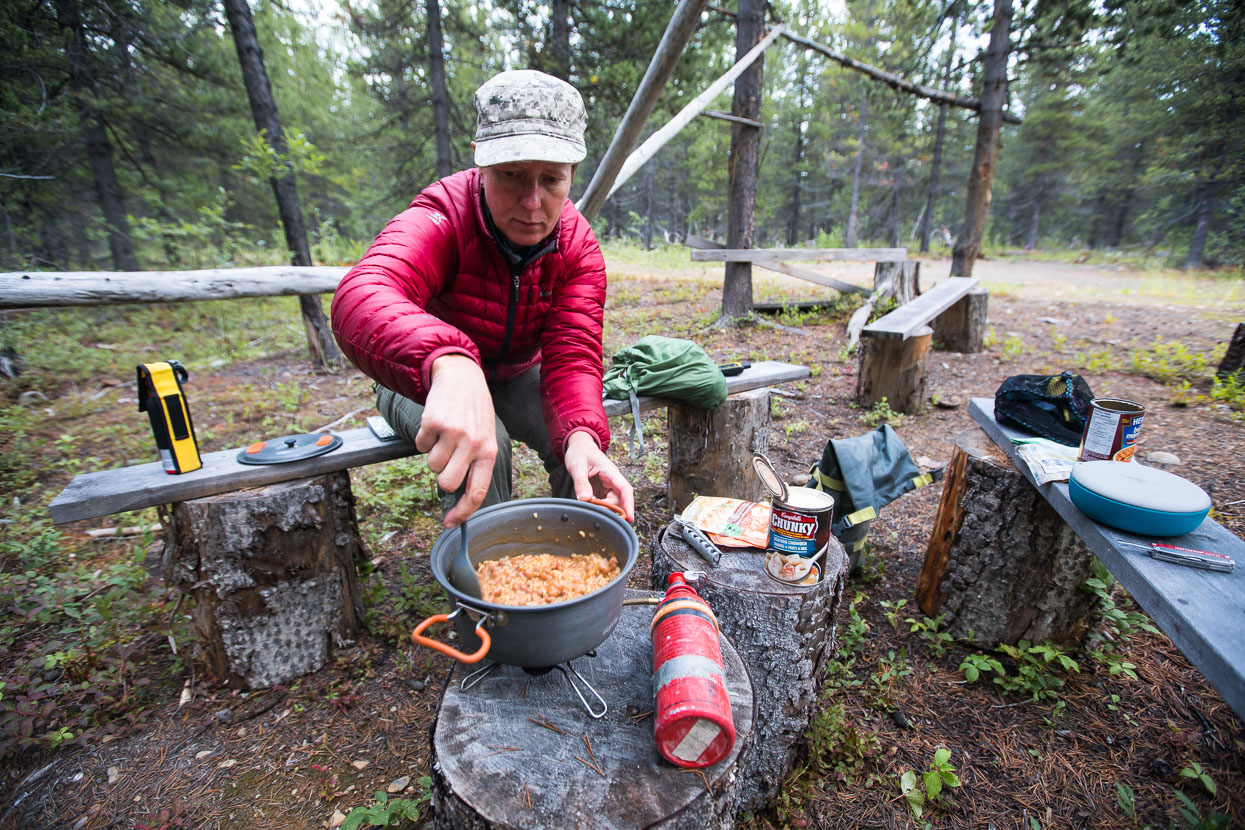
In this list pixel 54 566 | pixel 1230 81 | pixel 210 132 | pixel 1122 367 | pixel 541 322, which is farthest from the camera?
pixel 210 132

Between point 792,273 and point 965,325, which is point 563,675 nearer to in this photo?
point 965,325

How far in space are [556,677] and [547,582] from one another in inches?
10.1

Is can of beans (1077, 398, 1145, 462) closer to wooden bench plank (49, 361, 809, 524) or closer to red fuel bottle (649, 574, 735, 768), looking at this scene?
red fuel bottle (649, 574, 735, 768)

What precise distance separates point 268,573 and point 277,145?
602 cm

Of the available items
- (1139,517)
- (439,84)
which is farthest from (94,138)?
(1139,517)

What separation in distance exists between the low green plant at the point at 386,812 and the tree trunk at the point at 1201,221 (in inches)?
851

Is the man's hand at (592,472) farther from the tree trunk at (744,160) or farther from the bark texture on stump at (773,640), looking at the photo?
the tree trunk at (744,160)

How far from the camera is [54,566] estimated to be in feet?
9.95

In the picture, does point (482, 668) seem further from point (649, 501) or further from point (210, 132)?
point (210, 132)

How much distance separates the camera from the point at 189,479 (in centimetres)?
206

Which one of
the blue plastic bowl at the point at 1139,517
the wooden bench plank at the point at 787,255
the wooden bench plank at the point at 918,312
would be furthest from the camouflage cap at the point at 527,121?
the wooden bench plank at the point at 787,255

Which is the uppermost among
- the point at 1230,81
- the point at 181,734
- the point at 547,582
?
the point at 1230,81

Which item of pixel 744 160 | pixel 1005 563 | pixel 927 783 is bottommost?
pixel 927 783

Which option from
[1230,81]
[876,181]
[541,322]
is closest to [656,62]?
[541,322]
